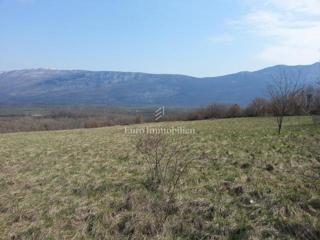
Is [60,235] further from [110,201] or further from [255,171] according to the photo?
[255,171]

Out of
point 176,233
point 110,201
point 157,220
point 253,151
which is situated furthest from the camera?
point 253,151

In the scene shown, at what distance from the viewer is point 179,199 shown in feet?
22.5

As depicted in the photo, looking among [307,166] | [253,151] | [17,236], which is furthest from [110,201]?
[253,151]

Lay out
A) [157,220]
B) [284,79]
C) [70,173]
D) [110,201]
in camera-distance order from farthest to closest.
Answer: [284,79]
[70,173]
[110,201]
[157,220]

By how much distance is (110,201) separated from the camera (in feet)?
23.5

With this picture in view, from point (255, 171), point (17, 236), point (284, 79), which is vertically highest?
point (284, 79)

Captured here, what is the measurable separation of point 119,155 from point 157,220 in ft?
21.8

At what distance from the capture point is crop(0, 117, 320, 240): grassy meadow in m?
5.65

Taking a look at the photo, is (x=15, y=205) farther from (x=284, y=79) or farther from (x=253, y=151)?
(x=284, y=79)

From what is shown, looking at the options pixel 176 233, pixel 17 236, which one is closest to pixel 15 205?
pixel 17 236

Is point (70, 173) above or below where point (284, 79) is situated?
below

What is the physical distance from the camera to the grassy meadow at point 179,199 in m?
5.65

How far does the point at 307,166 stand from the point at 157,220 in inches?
192

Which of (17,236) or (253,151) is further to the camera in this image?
(253,151)
